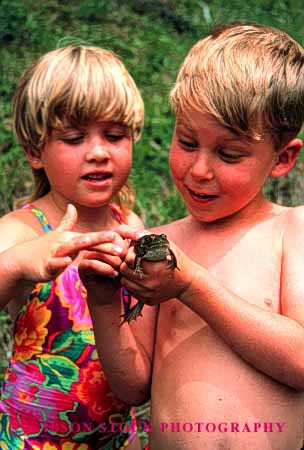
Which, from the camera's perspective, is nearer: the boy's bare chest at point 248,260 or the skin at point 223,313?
the skin at point 223,313

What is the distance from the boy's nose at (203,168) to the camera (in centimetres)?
279

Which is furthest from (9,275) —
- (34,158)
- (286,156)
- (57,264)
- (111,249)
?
(286,156)

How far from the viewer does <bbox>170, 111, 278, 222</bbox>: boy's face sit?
2801 mm

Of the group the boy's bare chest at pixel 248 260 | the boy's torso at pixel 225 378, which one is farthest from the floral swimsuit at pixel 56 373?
the boy's bare chest at pixel 248 260

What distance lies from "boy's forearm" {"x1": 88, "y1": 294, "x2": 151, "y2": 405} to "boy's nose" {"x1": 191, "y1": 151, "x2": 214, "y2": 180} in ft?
1.78

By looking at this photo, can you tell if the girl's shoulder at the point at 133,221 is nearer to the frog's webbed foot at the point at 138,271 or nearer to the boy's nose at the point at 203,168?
the boy's nose at the point at 203,168

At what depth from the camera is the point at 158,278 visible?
2.56 metres

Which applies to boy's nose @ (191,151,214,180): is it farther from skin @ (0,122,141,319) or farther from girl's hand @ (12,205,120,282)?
skin @ (0,122,141,319)

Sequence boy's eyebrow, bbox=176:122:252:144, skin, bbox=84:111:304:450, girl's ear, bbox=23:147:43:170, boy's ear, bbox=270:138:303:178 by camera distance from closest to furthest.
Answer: skin, bbox=84:111:304:450, boy's eyebrow, bbox=176:122:252:144, boy's ear, bbox=270:138:303:178, girl's ear, bbox=23:147:43:170

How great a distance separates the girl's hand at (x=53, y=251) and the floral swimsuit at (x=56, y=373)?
592 millimetres

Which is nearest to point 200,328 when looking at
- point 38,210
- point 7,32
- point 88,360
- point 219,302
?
point 219,302

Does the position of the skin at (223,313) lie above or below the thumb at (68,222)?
below

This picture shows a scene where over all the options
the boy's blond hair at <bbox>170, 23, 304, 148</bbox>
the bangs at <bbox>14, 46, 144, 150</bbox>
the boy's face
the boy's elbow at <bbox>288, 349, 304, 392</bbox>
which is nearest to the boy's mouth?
the boy's face

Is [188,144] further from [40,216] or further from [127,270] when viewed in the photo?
[40,216]
